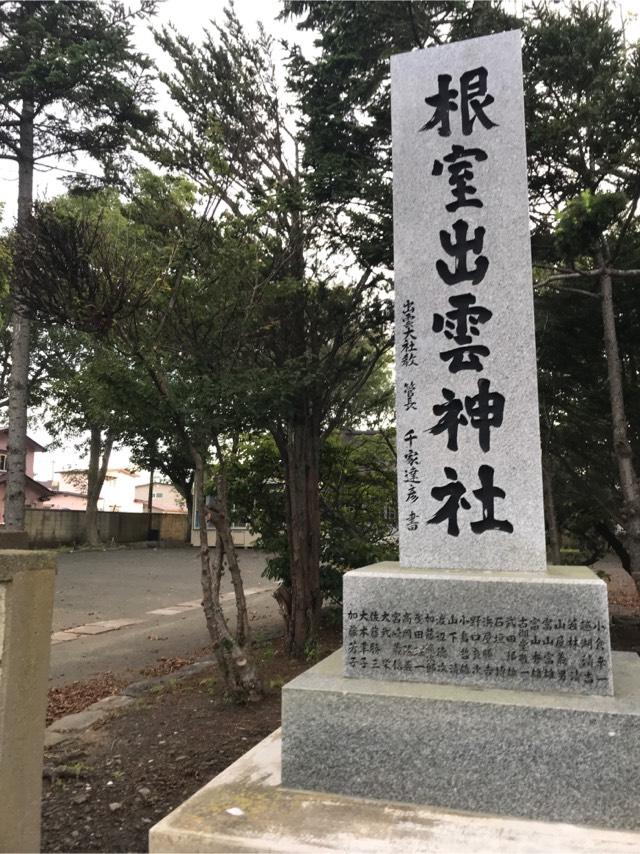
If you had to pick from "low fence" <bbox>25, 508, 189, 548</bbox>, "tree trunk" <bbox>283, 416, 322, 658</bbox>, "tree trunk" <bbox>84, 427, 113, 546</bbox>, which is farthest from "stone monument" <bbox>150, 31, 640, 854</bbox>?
"tree trunk" <bbox>84, 427, 113, 546</bbox>

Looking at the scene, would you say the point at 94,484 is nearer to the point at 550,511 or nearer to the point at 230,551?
the point at 550,511

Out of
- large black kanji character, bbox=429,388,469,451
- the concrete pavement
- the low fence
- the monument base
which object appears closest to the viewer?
the monument base

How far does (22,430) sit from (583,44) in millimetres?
11544

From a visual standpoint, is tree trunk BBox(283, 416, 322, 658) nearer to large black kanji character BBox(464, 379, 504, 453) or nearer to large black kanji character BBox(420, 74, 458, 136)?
large black kanji character BBox(464, 379, 504, 453)

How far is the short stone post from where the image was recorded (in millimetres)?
2711

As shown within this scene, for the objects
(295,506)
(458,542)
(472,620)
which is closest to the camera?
A: (472,620)

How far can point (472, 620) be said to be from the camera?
3.28 meters

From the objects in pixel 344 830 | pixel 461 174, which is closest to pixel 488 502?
pixel 344 830

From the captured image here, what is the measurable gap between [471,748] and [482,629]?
555mm

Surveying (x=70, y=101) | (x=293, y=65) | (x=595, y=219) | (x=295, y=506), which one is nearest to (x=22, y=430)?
(x=70, y=101)

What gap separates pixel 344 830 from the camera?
2711 millimetres

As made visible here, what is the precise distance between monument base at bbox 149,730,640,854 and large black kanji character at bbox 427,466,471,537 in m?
1.50

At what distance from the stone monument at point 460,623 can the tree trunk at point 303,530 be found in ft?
11.1

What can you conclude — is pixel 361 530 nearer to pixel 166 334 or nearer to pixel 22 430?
pixel 166 334
